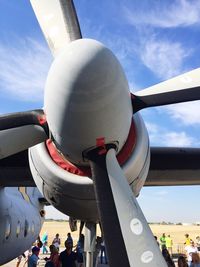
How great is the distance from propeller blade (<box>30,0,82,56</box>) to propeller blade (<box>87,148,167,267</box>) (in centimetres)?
196

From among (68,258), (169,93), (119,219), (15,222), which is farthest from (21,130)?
(15,222)

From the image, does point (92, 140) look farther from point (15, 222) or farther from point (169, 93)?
point (15, 222)

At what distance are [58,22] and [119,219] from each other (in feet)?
10.5

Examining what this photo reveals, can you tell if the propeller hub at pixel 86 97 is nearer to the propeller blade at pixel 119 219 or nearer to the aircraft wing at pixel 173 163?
the propeller blade at pixel 119 219

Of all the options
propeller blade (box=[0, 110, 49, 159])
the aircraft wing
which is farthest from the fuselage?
propeller blade (box=[0, 110, 49, 159])

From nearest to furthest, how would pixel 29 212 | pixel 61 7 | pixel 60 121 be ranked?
pixel 60 121 → pixel 61 7 → pixel 29 212

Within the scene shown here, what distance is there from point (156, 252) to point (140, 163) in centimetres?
158

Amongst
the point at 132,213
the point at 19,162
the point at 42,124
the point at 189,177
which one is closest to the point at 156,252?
the point at 132,213

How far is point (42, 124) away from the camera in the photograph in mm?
4973

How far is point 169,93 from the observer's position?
496 centimetres

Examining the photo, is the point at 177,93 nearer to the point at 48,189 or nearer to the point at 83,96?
the point at 83,96

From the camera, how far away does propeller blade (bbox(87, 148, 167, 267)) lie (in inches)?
149

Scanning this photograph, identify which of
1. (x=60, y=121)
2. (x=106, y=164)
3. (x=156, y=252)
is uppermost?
(x=60, y=121)

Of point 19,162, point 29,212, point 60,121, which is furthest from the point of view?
point 29,212
